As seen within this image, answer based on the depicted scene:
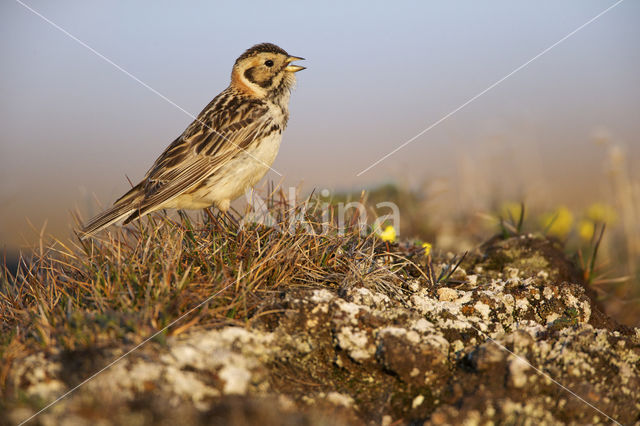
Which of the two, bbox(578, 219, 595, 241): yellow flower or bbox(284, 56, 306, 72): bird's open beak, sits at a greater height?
bbox(284, 56, 306, 72): bird's open beak

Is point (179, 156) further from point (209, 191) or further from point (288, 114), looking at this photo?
point (288, 114)

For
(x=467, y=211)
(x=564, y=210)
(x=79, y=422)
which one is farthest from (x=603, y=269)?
(x=79, y=422)

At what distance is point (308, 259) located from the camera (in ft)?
14.3

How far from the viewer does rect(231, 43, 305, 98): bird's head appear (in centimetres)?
679

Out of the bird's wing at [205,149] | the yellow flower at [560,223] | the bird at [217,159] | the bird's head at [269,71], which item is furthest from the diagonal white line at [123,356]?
the yellow flower at [560,223]

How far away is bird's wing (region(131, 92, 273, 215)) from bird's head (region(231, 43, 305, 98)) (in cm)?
33

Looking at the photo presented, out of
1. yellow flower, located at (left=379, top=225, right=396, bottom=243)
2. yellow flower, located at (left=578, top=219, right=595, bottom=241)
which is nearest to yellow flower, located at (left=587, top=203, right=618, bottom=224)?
yellow flower, located at (left=578, top=219, right=595, bottom=241)

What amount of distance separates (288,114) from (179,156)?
1409 mm

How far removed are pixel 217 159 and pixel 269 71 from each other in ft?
4.72

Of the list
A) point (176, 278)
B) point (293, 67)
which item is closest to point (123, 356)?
point (176, 278)

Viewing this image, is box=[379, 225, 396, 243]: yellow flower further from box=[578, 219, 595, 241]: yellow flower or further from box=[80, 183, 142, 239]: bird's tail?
box=[578, 219, 595, 241]: yellow flower

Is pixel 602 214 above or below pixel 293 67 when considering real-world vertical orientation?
below

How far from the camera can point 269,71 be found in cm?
684

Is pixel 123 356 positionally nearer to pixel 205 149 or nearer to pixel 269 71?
pixel 205 149
